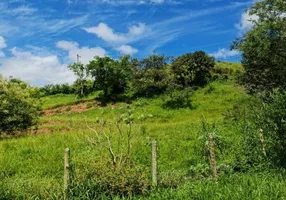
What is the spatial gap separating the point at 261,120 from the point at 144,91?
28.7 m

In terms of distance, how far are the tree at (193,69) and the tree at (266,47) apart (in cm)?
1336

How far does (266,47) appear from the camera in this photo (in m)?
20.4

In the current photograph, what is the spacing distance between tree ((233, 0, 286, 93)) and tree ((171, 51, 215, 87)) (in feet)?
43.8

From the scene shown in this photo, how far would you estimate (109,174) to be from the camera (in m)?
7.54

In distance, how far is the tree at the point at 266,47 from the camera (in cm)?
2088

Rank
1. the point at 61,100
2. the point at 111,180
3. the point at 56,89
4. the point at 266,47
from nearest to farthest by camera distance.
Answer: the point at 111,180, the point at 266,47, the point at 61,100, the point at 56,89

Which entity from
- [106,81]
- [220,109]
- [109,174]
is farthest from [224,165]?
[106,81]

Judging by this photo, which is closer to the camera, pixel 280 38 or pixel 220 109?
pixel 280 38

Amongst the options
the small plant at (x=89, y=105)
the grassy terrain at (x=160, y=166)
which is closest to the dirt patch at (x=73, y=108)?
the small plant at (x=89, y=105)

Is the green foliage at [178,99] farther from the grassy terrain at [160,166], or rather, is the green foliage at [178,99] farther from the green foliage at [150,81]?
the grassy terrain at [160,166]

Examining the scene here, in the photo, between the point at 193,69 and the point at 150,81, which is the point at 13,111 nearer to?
the point at 150,81

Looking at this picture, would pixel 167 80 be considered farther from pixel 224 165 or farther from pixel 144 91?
pixel 224 165

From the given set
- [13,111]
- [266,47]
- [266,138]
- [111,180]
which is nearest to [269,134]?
[266,138]

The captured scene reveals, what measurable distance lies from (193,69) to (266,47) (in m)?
17.4
